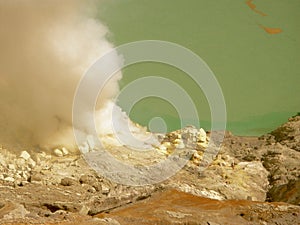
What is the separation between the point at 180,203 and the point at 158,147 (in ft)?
17.7

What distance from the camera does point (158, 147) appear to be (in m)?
15.4

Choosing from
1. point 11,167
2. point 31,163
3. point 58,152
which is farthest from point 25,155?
point 58,152

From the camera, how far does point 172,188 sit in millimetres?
11234

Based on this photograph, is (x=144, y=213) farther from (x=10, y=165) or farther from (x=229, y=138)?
(x=229, y=138)

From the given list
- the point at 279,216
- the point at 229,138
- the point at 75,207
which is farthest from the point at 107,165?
the point at 229,138

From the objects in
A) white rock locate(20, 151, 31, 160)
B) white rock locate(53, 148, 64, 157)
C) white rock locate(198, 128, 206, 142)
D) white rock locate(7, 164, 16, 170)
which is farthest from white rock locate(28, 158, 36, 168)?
white rock locate(198, 128, 206, 142)

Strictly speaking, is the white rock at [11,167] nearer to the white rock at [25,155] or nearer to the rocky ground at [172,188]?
the rocky ground at [172,188]

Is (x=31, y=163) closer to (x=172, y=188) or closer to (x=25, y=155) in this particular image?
(x=25, y=155)

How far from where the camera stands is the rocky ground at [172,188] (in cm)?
891

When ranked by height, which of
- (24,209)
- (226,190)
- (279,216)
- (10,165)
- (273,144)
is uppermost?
(273,144)

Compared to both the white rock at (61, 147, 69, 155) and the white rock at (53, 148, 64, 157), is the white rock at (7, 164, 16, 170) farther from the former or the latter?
the white rock at (61, 147, 69, 155)

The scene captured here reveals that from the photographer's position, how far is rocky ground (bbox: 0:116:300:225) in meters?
8.91

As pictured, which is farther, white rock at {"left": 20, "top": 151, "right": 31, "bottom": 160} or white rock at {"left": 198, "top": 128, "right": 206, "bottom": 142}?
white rock at {"left": 198, "top": 128, "right": 206, "bottom": 142}

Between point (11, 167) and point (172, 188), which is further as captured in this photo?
point (11, 167)
